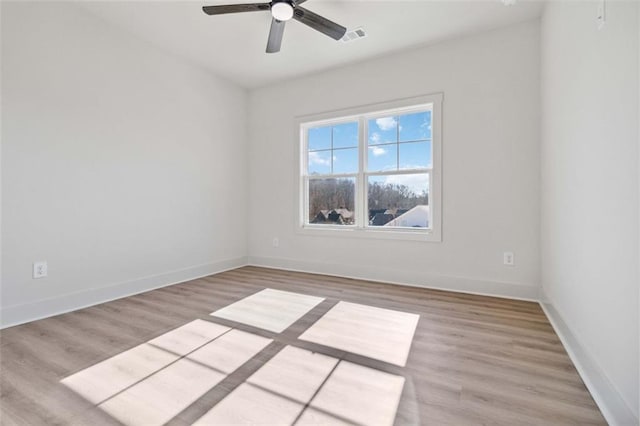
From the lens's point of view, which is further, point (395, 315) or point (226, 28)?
point (226, 28)

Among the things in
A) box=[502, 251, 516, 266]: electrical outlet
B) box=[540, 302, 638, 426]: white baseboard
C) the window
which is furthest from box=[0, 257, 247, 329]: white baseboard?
box=[540, 302, 638, 426]: white baseboard

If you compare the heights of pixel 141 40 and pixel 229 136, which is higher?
pixel 141 40

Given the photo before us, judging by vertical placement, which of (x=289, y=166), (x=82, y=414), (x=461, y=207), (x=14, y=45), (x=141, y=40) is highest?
(x=141, y=40)

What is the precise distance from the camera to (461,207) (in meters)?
3.13

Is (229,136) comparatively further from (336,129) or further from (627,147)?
(627,147)

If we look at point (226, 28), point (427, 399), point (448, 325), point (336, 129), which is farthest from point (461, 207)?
point (226, 28)

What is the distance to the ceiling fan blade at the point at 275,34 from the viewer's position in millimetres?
2424

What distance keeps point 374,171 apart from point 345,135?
66 centimetres

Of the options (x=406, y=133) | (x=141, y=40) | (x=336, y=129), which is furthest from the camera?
(x=336, y=129)

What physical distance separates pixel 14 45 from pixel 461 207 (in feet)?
13.7

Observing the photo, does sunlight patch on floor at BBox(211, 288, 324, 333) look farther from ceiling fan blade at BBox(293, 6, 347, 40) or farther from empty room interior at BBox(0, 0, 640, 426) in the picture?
ceiling fan blade at BBox(293, 6, 347, 40)

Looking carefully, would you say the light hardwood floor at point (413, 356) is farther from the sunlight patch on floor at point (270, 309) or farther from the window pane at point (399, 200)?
the window pane at point (399, 200)

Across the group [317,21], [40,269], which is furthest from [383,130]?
[40,269]

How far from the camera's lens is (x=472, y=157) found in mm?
3076
